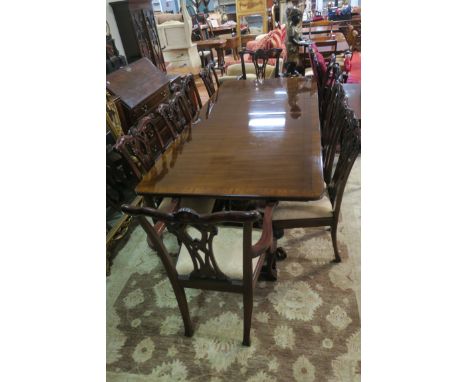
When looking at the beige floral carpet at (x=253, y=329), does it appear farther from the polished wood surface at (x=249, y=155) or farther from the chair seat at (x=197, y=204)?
the polished wood surface at (x=249, y=155)

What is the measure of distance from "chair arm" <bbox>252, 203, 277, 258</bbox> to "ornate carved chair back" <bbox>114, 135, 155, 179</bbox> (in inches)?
27.6

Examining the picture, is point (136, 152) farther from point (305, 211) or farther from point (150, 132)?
point (305, 211)

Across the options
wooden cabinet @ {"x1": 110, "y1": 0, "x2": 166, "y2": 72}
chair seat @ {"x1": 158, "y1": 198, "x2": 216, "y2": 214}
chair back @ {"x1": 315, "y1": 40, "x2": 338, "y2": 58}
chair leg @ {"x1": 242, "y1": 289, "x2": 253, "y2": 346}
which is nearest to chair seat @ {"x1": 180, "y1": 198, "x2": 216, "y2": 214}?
chair seat @ {"x1": 158, "y1": 198, "x2": 216, "y2": 214}

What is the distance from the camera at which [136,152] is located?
1.52m

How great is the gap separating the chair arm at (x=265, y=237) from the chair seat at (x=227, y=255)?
0.15 m

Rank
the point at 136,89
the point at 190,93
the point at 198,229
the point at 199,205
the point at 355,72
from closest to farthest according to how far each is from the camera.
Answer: the point at 198,229
the point at 199,205
the point at 136,89
the point at 190,93
the point at 355,72

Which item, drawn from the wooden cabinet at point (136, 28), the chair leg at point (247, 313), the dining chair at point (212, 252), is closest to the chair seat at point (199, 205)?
the dining chair at point (212, 252)

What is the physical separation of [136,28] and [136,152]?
7.13 feet

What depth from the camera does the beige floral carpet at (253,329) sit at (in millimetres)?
1356

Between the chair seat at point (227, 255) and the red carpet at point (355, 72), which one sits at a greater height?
the red carpet at point (355, 72)

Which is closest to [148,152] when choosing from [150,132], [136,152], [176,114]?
[136,152]

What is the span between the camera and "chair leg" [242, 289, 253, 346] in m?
1.27

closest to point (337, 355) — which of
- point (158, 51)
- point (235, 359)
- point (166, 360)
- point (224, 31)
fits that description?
point (235, 359)

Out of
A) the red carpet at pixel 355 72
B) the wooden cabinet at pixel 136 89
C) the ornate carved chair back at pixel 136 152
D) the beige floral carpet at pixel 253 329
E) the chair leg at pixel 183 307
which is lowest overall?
the beige floral carpet at pixel 253 329
